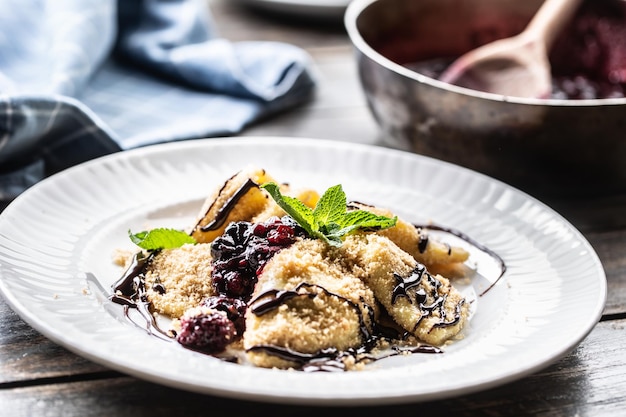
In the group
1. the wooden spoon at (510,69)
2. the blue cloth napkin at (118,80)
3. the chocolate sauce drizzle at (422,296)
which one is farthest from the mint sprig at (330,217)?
the wooden spoon at (510,69)

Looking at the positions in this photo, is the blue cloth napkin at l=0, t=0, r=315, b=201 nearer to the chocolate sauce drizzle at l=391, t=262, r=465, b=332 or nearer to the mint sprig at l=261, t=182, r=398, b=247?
the mint sprig at l=261, t=182, r=398, b=247

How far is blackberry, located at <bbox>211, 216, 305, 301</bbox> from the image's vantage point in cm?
134

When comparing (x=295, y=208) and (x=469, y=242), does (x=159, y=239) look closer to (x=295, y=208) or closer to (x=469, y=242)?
(x=295, y=208)

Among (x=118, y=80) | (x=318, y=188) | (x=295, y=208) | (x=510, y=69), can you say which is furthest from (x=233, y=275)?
(x=118, y=80)

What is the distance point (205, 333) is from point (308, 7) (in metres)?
2.03

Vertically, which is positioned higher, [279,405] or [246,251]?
[246,251]

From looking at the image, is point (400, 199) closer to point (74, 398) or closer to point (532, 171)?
point (532, 171)

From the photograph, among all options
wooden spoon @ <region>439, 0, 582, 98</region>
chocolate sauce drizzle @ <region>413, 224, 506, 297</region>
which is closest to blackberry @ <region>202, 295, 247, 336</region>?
chocolate sauce drizzle @ <region>413, 224, 506, 297</region>

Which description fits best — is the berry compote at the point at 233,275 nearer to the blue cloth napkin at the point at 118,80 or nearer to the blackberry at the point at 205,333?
the blackberry at the point at 205,333

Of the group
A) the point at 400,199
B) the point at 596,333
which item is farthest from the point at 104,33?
the point at 596,333

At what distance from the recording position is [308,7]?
2.98 m

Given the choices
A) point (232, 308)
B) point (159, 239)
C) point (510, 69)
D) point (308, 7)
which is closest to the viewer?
point (232, 308)

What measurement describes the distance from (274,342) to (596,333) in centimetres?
63

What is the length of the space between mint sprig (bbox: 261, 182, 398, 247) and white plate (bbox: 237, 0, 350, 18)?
5.75 feet
